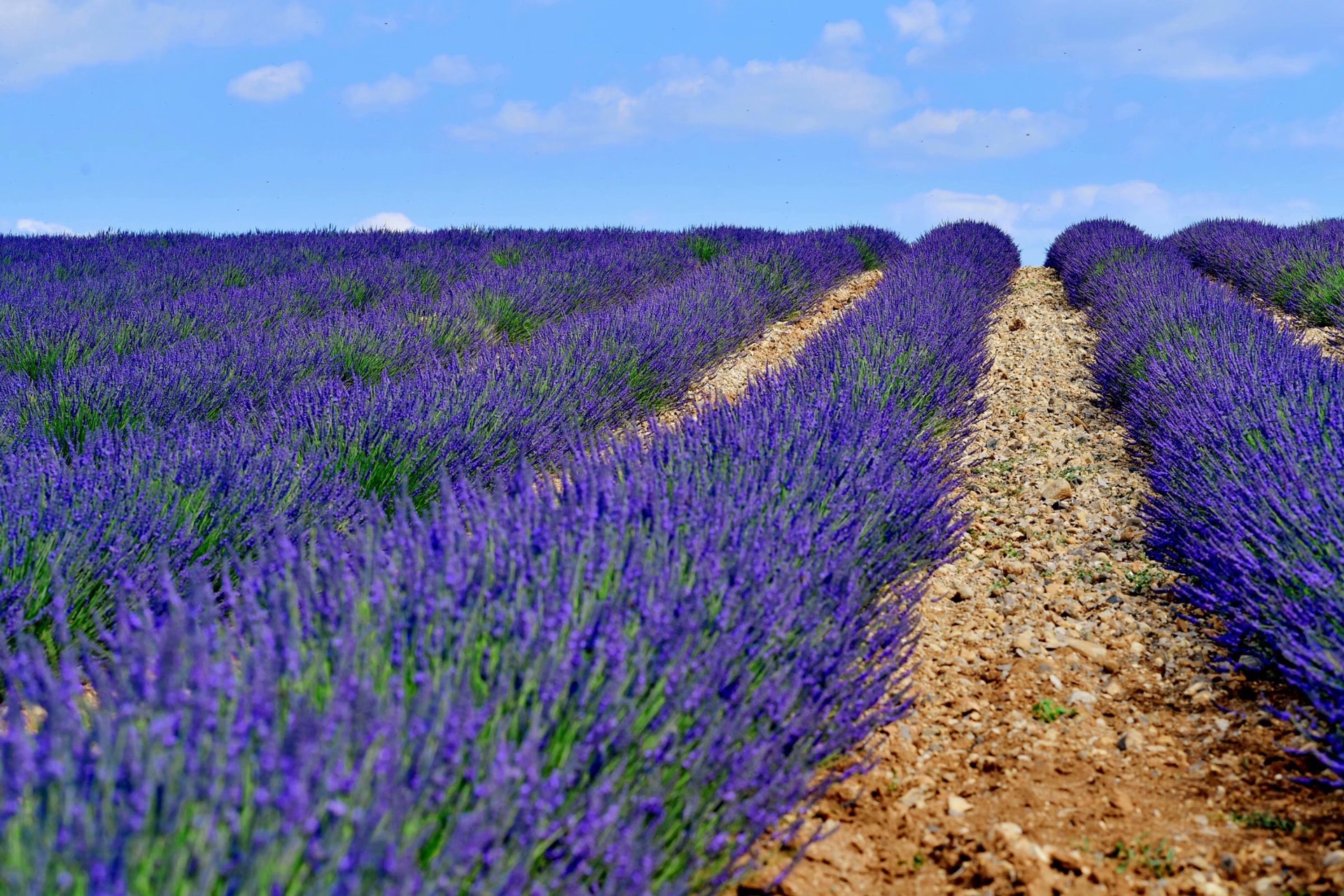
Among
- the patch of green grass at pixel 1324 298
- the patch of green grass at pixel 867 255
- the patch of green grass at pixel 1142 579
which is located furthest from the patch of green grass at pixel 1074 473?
the patch of green grass at pixel 867 255

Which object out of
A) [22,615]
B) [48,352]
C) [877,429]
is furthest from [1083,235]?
[22,615]

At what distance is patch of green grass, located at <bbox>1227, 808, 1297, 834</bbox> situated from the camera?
1.81 m

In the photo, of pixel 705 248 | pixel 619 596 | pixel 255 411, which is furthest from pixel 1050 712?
pixel 705 248

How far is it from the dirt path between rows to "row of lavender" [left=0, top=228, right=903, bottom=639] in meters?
1.35

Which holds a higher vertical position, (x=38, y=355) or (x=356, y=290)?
(x=356, y=290)

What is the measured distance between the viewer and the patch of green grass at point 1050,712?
91.0 inches

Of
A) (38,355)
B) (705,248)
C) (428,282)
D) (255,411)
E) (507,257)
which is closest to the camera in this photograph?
(255,411)

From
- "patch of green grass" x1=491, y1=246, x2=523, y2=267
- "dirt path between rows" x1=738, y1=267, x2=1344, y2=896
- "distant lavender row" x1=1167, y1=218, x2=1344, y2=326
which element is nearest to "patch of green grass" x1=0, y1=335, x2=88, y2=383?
"dirt path between rows" x1=738, y1=267, x2=1344, y2=896

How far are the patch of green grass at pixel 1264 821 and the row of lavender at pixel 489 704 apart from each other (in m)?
0.69

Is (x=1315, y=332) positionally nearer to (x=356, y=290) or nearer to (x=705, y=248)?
(x=705, y=248)

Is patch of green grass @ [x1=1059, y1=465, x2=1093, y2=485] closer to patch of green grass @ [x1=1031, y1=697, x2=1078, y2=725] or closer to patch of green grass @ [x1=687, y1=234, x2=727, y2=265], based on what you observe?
patch of green grass @ [x1=1031, y1=697, x2=1078, y2=725]

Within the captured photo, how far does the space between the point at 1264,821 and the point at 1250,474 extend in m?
1.28

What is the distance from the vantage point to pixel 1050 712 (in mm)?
2316

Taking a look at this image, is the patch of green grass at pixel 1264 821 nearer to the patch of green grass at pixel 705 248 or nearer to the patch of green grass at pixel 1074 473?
the patch of green grass at pixel 1074 473
